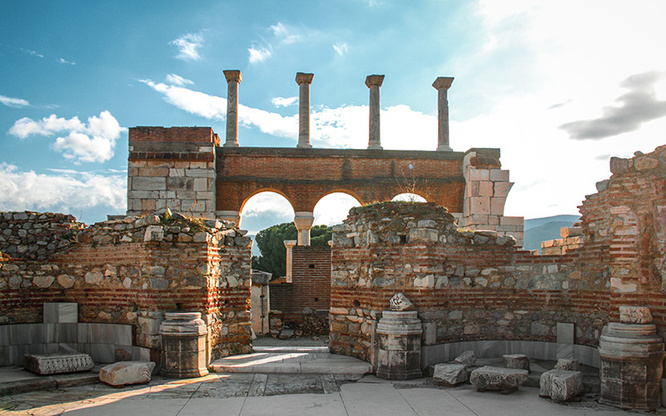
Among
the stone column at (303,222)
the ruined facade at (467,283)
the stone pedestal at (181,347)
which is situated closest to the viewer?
the stone pedestal at (181,347)

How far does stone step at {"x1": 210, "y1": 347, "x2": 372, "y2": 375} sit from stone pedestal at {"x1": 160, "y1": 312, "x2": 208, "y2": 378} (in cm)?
46

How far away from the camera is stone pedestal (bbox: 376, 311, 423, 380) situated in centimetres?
710

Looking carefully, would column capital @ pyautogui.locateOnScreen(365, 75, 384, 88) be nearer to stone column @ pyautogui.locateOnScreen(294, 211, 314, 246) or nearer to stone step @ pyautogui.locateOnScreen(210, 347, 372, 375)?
stone column @ pyautogui.locateOnScreen(294, 211, 314, 246)

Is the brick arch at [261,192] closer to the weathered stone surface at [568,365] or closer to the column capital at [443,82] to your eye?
the column capital at [443,82]

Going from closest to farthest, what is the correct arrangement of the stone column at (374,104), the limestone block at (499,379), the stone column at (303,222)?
the limestone block at (499,379) < the stone column at (303,222) < the stone column at (374,104)

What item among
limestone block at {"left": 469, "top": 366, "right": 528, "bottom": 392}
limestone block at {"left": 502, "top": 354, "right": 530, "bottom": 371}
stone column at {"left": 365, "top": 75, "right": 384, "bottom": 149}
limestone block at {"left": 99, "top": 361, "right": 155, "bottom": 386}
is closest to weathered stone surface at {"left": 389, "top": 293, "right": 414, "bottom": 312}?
limestone block at {"left": 469, "top": 366, "right": 528, "bottom": 392}

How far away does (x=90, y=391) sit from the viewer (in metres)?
6.46

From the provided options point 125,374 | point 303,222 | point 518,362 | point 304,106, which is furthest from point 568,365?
point 304,106

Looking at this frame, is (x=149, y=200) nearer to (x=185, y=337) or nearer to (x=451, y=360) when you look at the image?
(x=185, y=337)

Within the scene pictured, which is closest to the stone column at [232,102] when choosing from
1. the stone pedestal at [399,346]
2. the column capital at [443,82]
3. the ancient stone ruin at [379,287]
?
the column capital at [443,82]

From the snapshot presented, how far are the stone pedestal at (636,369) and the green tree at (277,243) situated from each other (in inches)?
978

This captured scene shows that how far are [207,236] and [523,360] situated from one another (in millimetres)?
5040

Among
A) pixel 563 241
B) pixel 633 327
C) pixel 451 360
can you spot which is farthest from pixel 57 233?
pixel 563 241

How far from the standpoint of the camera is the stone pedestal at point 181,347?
703 cm
